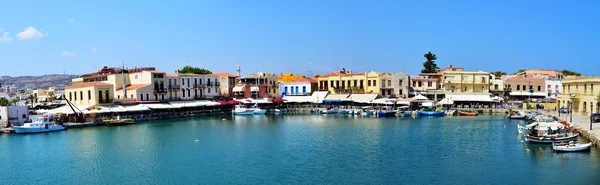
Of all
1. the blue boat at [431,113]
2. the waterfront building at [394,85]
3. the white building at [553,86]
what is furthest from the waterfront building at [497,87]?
the blue boat at [431,113]

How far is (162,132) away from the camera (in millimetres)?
36812

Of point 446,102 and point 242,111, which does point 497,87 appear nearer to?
point 446,102

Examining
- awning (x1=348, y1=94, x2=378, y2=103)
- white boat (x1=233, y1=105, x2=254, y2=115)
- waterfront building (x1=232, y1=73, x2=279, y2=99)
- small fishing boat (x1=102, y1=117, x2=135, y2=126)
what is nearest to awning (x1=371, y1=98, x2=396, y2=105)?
awning (x1=348, y1=94, x2=378, y2=103)

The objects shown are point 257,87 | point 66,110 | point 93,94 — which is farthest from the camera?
point 257,87

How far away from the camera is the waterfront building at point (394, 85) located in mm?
58375

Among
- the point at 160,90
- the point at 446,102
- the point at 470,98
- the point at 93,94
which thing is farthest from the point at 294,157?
the point at 470,98

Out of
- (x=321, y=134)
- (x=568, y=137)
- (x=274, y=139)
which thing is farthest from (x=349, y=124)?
(x=568, y=137)

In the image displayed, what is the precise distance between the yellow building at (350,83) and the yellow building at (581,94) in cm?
2238

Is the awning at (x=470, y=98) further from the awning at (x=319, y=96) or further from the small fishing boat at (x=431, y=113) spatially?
the awning at (x=319, y=96)

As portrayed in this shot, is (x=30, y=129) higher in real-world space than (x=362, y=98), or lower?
lower

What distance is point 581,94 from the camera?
1523 inches

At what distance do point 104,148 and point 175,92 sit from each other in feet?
84.9

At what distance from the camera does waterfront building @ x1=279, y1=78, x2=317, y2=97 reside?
2509 inches

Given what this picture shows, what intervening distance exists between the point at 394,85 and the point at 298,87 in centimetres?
1406
